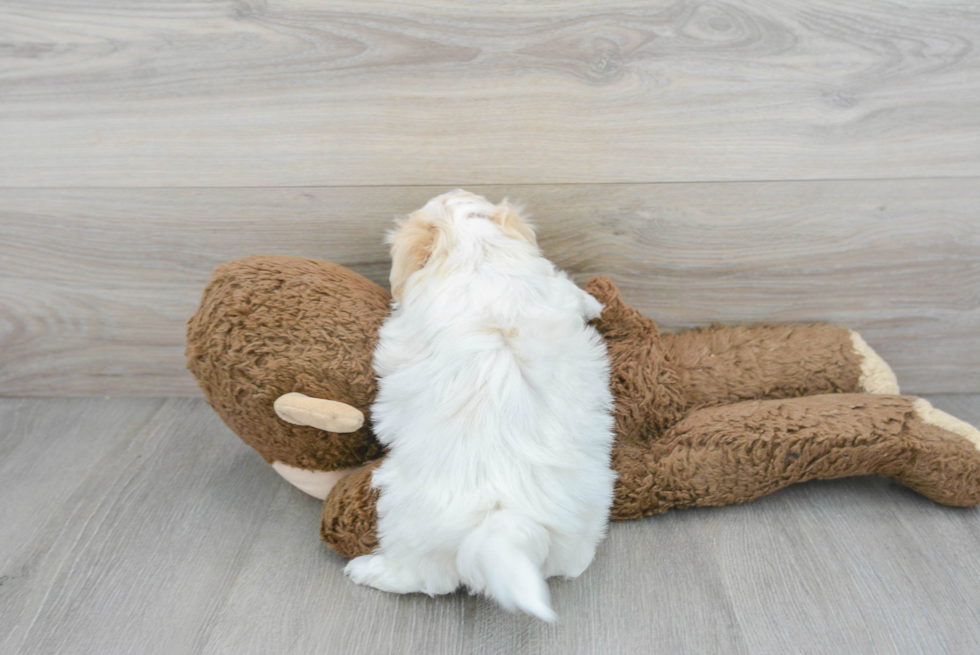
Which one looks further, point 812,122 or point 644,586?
point 812,122

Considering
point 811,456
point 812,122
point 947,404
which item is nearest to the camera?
point 811,456

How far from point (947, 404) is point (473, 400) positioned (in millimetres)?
882

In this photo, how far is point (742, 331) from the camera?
1.01 meters

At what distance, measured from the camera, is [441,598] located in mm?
778

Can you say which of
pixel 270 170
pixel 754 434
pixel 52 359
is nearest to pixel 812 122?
pixel 754 434

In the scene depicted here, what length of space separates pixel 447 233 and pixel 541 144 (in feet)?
0.84

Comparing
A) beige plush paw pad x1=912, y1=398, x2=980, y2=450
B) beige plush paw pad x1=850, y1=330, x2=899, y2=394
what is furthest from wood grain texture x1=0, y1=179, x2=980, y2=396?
beige plush paw pad x1=912, y1=398, x2=980, y2=450

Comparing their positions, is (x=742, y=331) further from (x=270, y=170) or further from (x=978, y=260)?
(x=270, y=170)

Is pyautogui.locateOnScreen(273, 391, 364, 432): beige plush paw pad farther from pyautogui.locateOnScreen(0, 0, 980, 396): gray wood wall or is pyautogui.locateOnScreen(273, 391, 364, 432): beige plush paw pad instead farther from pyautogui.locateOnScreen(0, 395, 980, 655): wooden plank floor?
pyautogui.locateOnScreen(0, 0, 980, 396): gray wood wall

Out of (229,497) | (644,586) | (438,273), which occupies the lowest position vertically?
(229,497)

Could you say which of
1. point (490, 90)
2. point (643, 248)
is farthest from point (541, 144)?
point (643, 248)

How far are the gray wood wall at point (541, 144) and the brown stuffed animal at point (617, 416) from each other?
0.58ft

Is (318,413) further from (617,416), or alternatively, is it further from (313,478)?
(617,416)

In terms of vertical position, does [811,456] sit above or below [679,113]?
below
